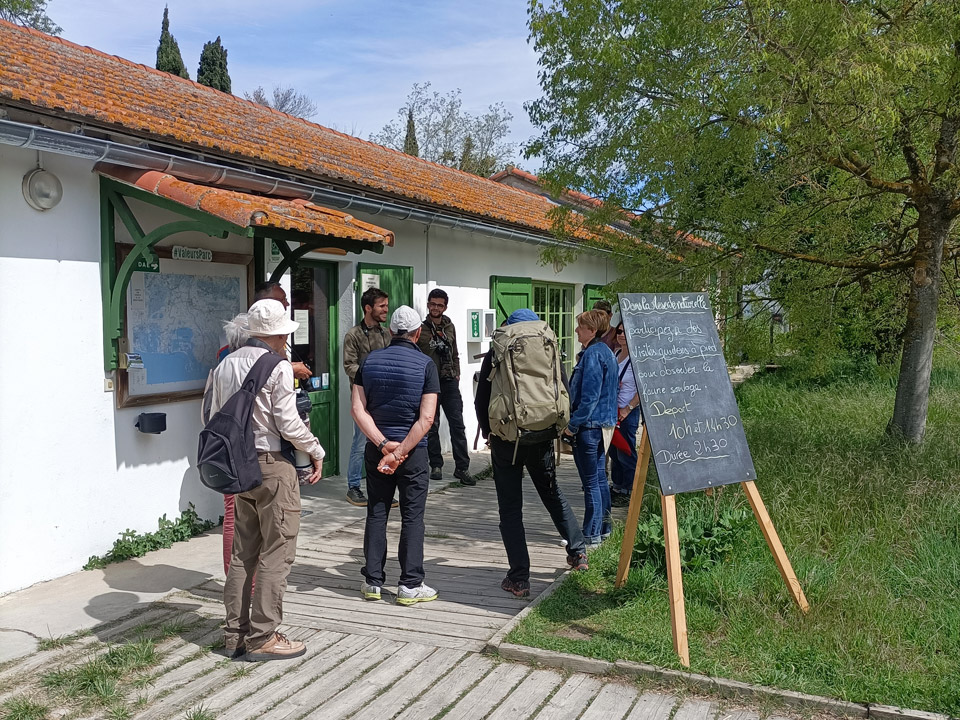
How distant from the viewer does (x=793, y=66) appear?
5.50 meters

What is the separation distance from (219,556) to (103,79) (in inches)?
161

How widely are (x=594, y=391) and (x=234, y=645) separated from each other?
2.87 meters

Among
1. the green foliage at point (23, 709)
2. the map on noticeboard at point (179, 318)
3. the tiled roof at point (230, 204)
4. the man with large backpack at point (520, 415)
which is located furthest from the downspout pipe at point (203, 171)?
the green foliage at point (23, 709)

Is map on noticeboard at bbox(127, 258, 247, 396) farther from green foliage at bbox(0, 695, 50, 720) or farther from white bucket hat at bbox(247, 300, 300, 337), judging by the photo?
green foliage at bbox(0, 695, 50, 720)

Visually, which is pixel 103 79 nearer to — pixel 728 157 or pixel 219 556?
pixel 219 556

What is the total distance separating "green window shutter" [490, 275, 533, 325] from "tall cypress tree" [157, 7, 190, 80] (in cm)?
1997

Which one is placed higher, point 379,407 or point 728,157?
point 728,157

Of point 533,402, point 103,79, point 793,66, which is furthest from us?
point 103,79

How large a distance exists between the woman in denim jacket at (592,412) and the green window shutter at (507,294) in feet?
17.8

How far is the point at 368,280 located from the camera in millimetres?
8461

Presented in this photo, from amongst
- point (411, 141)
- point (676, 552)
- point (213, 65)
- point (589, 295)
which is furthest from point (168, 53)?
point (676, 552)

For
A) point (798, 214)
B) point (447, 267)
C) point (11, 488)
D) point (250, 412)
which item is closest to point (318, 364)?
point (447, 267)

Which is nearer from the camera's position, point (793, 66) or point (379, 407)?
point (379, 407)

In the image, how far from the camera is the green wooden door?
7.82 meters
